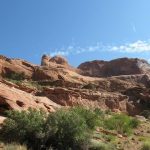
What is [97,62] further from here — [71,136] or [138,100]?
[71,136]

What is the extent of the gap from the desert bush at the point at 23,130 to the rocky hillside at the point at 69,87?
3.98 m

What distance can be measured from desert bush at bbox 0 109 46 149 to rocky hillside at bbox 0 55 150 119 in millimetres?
3976

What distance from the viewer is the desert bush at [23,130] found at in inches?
755

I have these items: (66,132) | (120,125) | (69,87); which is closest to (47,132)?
(66,132)

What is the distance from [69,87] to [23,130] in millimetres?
36147

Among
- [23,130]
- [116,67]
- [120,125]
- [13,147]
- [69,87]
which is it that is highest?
[116,67]

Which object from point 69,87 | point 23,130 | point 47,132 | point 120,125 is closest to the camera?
point 23,130

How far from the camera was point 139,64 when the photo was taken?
11194 centimetres

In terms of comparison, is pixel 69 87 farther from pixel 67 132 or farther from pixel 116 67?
pixel 116 67

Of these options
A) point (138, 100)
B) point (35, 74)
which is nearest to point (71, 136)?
point (138, 100)

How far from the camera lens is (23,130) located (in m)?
19.4

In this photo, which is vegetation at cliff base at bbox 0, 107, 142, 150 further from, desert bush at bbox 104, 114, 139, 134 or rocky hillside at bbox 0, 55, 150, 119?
desert bush at bbox 104, 114, 139, 134

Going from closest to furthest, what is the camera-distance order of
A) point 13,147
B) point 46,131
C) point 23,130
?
point 13,147
point 23,130
point 46,131

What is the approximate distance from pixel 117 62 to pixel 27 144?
309ft
